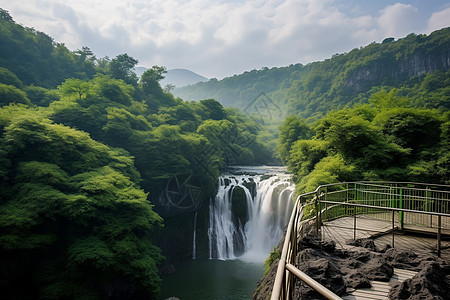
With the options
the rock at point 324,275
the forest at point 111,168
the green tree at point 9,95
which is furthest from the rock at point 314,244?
the green tree at point 9,95

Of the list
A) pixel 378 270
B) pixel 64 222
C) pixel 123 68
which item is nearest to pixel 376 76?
pixel 123 68

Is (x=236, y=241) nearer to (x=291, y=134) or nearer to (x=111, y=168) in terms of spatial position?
(x=111, y=168)

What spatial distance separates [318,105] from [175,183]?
6845cm

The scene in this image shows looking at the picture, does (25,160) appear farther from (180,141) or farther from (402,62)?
(402,62)

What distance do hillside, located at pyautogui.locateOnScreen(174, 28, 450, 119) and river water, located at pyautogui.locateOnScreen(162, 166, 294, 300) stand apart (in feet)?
104

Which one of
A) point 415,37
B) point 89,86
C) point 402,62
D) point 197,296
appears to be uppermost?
point 415,37

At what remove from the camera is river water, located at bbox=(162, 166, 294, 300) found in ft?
54.2

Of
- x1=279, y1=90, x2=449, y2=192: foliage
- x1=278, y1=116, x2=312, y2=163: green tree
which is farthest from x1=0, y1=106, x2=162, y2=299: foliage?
x1=278, y1=116, x2=312, y2=163: green tree

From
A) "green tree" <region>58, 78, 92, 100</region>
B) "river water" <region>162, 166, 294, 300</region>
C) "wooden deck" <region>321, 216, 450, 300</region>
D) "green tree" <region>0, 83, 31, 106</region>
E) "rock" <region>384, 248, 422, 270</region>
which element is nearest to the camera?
"wooden deck" <region>321, 216, 450, 300</region>

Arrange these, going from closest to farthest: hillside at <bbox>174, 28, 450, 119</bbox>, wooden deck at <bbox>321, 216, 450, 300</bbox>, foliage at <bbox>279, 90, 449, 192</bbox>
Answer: wooden deck at <bbox>321, 216, 450, 300</bbox>
foliage at <bbox>279, 90, 449, 192</bbox>
hillside at <bbox>174, 28, 450, 119</bbox>

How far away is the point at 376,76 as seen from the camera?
240 feet

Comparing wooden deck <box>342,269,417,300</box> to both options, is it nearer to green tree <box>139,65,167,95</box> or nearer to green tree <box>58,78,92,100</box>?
green tree <box>58,78,92,100</box>

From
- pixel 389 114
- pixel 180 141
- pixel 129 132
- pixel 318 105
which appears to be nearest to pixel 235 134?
pixel 180 141

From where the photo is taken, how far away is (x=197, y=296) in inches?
606
